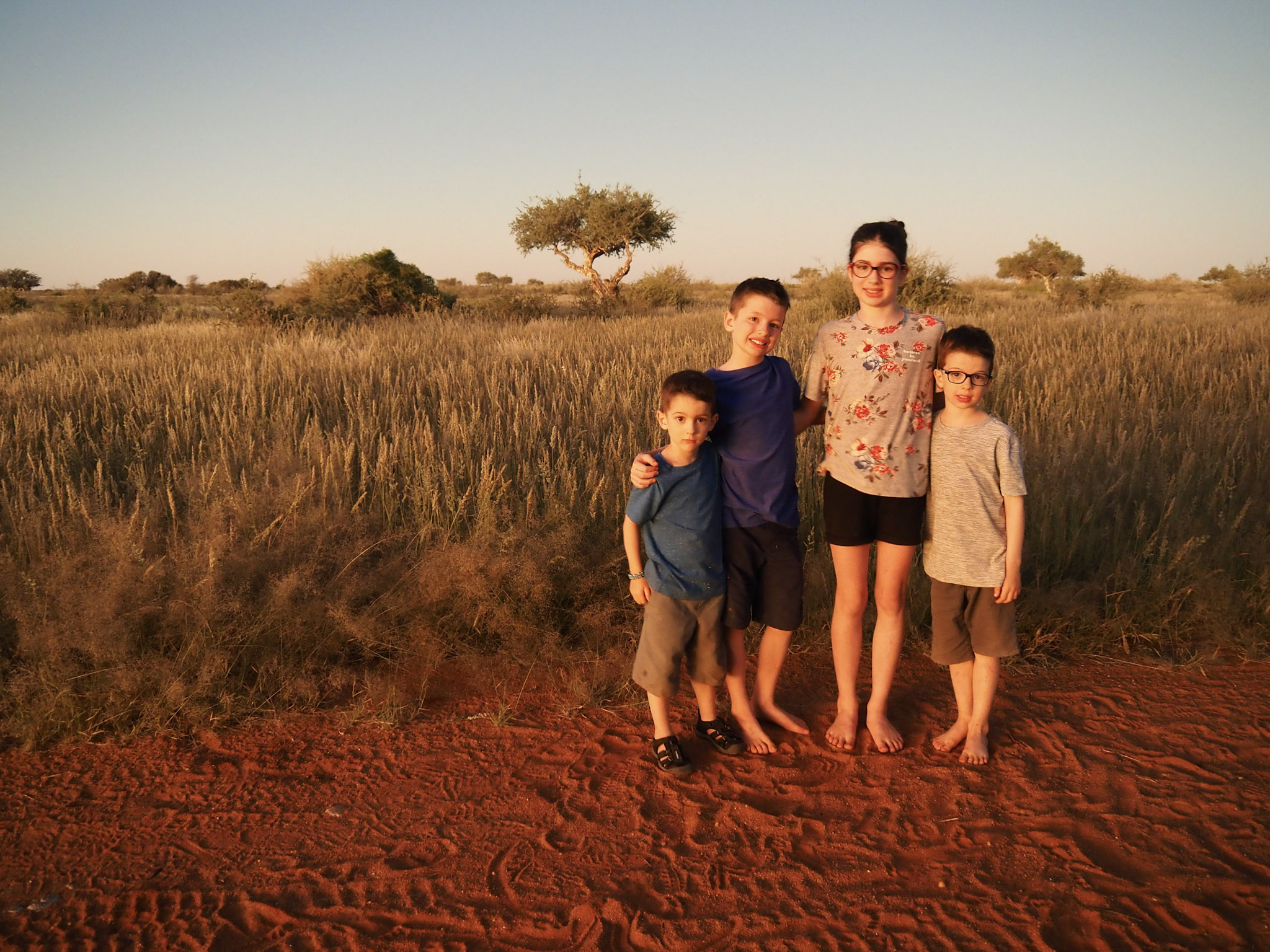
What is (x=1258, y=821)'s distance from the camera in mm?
2195

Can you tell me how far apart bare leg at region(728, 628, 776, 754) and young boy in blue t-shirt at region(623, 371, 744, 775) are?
6 centimetres

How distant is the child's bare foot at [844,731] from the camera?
2664 mm

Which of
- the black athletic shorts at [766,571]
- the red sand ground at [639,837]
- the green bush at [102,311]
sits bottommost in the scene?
the red sand ground at [639,837]

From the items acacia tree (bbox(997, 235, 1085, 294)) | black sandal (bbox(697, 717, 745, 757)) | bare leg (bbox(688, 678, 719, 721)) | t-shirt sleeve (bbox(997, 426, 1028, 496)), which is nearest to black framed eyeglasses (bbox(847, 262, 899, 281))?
t-shirt sleeve (bbox(997, 426, 1028, 496))

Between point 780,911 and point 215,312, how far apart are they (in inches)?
735

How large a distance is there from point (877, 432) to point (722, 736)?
118 cm

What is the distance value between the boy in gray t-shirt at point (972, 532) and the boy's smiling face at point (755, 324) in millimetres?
540

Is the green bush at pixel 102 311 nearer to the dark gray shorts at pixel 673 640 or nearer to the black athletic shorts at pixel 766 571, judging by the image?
the dark gray shorts at pixel 673 640

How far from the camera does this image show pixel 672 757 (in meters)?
2.53

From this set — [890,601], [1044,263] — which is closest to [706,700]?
[890,601]

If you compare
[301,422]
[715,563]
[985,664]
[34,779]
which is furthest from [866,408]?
[301,422]

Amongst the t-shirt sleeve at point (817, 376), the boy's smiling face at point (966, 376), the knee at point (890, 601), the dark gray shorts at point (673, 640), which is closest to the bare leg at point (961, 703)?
the knee at point (890, 601)

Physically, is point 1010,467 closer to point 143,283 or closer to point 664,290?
point 664,290

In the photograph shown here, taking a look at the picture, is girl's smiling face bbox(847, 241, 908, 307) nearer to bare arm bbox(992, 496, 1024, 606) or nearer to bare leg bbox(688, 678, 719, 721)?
bare arm bbox(992, 496, 1024, 606)
